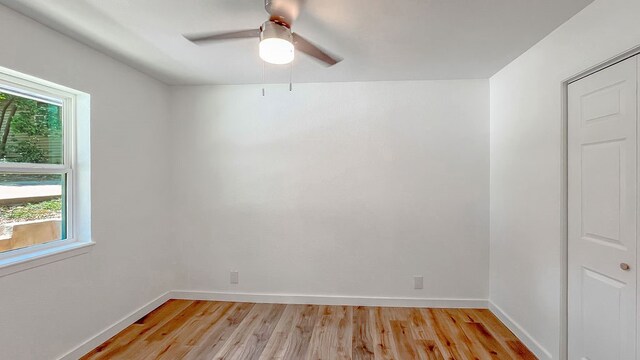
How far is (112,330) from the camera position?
2457 millimetres

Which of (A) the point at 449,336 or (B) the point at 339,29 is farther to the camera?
(A) the point at 449,336

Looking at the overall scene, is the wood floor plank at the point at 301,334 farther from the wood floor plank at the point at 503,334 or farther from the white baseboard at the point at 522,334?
the white baseboard at the point at 522,334

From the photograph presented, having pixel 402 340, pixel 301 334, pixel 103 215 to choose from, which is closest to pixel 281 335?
pixel 301 334

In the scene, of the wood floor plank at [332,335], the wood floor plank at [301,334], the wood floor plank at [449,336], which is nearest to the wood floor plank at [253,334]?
the wood floor plank at [301,334]

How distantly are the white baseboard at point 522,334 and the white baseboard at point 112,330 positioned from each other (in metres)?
3.48

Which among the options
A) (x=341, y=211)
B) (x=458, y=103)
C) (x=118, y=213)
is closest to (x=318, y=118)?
(x=341, y=211)

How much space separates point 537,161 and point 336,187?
1.78 meters

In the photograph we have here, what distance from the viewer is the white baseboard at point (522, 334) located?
212cm

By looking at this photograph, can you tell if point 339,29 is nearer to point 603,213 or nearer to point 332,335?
point 603,213

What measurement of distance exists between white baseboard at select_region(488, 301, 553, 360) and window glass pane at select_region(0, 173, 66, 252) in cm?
379

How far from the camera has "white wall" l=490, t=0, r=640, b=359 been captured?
166 cm

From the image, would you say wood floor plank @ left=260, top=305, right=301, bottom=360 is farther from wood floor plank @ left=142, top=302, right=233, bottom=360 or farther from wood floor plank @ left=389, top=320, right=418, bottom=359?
wood floor plank @ left=389, top=320, right=418, bottom=359

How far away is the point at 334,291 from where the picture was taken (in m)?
3.12

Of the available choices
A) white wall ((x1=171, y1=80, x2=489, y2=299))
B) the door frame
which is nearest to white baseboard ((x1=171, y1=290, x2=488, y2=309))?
white wall ((x1=171, y1=80, x2=489, y2=299))
